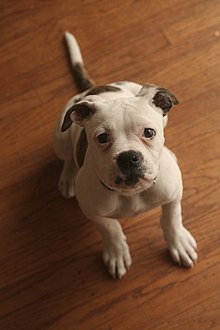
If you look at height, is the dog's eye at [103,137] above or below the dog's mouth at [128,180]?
above

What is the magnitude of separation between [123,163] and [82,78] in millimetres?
1105

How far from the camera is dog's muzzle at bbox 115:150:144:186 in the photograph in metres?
1.41

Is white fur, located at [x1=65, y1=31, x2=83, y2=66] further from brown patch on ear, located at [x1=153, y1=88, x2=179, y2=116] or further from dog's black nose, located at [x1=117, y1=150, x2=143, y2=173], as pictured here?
dog's black nose, located at [x1=117, y1=150, x2=143, y2=173]

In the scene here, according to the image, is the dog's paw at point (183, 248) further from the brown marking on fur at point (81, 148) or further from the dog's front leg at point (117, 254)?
the brown marking on fur at point (81, 148)

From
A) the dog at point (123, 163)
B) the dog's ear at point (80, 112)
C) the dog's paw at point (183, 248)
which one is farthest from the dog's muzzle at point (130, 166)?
the dog's paw at point (183, 248)

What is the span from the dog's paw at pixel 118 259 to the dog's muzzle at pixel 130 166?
2.20 ft

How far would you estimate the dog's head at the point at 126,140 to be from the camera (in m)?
1.44

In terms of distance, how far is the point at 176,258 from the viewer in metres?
2.09

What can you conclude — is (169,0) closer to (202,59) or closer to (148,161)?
(202,59)

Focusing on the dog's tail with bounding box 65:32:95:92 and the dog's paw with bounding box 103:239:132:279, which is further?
the dog's tail with bounding box 65:32:95:92

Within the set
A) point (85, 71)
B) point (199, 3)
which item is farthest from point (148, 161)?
point (199, 3)

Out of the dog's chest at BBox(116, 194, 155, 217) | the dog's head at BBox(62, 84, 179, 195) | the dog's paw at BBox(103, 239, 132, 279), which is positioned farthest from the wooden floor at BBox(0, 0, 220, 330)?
the dog's head at BBox(62, 84, 179, 195)

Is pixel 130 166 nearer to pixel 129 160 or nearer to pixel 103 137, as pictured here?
pixel 129 160

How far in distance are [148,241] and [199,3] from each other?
1.29 metres
